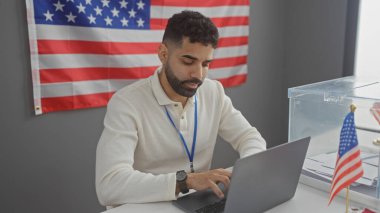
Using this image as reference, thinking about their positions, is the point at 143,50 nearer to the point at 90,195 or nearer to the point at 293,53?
the point at 90,195

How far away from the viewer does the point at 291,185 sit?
1.20m

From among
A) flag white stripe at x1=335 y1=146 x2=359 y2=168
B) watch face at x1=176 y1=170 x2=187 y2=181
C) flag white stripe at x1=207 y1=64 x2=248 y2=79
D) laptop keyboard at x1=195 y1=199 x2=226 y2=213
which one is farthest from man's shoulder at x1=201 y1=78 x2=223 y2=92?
flag white stripe at x1=207 y1=64 x2=248 y2=79

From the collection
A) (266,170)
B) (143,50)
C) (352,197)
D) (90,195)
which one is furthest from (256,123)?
(266,170)

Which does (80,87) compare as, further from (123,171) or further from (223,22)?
(223,22)

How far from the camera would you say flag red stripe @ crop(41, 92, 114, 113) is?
2016mm

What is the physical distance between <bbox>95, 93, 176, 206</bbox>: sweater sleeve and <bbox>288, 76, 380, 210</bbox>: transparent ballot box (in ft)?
1.87

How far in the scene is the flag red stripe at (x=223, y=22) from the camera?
2389 millimetres

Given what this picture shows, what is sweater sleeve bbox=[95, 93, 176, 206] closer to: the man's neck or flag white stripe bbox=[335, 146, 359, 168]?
the man's neck

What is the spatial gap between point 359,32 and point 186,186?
223 centimetres

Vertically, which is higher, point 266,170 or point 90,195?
point 266,170

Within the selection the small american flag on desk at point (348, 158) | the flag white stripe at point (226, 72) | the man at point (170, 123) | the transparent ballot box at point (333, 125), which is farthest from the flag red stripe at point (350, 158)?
the flag white stripe at point (226, 72)

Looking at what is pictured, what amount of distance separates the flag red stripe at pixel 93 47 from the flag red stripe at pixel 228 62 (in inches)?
22.7

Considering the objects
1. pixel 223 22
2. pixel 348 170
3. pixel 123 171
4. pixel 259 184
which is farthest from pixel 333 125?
pixel 223 22

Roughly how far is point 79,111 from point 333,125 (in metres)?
1.42
